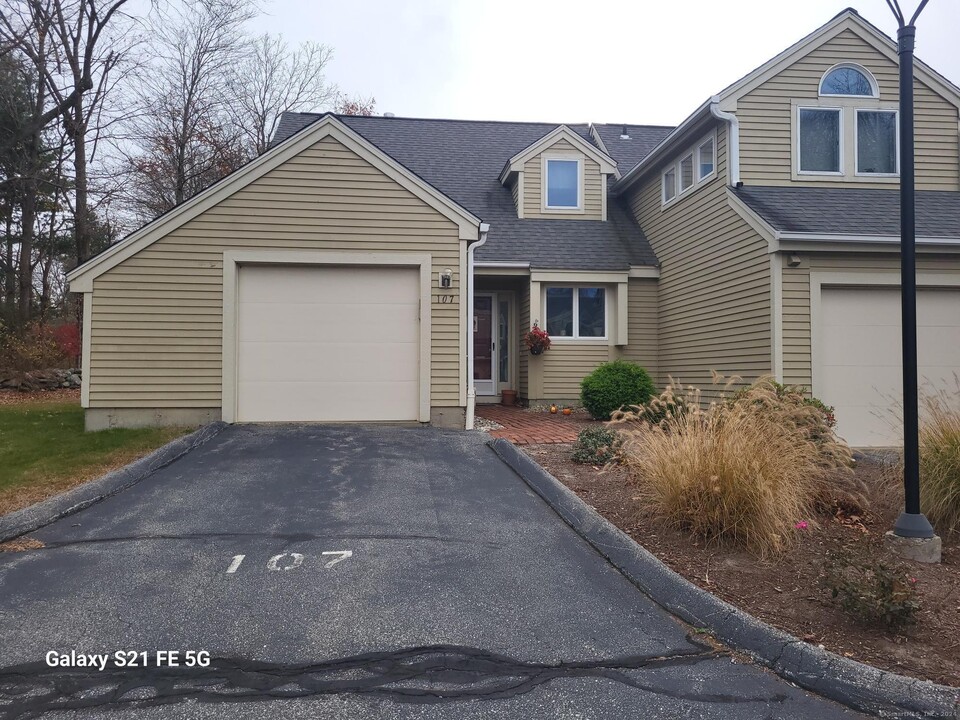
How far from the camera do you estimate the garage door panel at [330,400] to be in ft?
31.8

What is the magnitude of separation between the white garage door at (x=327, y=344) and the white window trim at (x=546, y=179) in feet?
19.2

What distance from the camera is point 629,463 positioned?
5828 mm

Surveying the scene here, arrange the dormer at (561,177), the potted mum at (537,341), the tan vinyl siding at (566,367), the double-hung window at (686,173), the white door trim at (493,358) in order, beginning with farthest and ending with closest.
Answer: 1. the white door trim at (493,358)
2. the dormer at (561,177)
3. the tan vinyl siding at (566,367)
4. the potted mum at (537,341)
5. the double-hung window at (686,173)

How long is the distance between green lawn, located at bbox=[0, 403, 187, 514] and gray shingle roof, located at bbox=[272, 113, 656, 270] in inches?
266

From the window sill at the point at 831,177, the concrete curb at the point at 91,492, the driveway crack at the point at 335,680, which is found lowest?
the driveway crack at the point at 335,680

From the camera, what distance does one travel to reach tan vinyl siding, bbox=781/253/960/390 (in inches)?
388

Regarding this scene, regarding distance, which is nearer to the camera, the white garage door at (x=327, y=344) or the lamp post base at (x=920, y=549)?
the lamp post base at (x=920, y=549)

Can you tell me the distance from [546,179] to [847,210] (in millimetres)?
6301

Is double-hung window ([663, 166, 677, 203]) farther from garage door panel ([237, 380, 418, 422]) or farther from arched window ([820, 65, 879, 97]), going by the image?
garage door panel ([237, 380, 418, 422])

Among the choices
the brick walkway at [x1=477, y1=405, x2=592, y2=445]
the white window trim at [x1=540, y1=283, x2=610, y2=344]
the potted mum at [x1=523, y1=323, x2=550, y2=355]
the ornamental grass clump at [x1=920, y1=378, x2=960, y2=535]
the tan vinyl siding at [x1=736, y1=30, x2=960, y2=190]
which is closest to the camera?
the ornamental grass clump at [x1=920, y1=378, x2=960, y2=535]

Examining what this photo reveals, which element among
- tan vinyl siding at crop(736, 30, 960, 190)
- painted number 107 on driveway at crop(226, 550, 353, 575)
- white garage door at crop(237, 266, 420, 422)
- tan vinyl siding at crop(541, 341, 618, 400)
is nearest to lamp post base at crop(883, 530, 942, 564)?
painted number 107 on driveway at crop(226, 550, 353, 575)

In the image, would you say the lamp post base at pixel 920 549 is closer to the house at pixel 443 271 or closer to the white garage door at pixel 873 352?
the house at pixel 443 271

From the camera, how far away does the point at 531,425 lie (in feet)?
35.5

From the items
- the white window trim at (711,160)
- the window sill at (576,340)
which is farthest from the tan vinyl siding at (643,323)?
the white window trim at (711,160)
